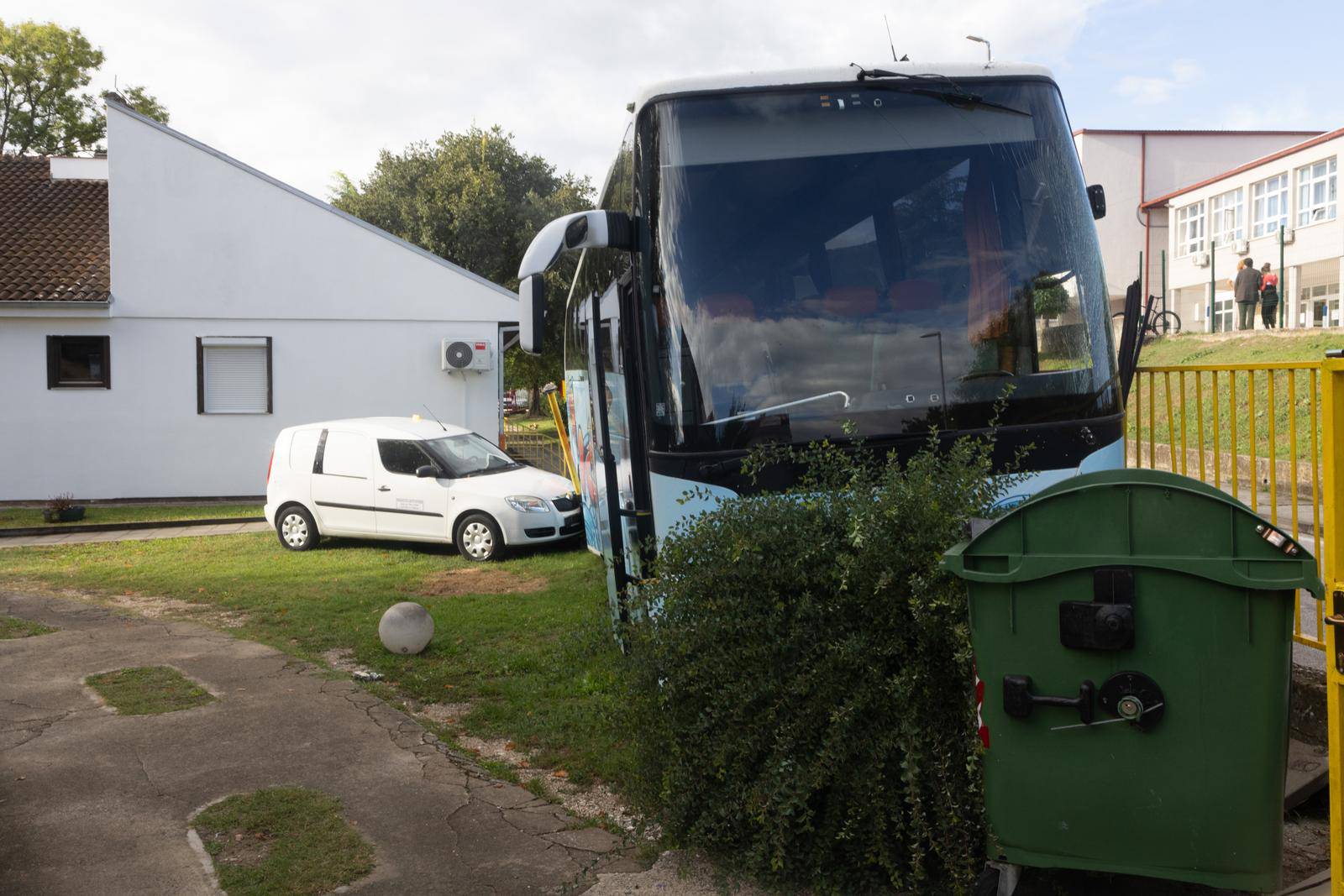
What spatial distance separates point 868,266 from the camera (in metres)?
5.14

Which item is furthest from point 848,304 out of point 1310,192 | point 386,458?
point 1310,192

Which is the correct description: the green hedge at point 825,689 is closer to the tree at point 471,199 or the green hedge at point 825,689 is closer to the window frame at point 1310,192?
the tree at point 471,199

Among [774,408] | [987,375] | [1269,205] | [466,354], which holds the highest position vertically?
[1269,205]

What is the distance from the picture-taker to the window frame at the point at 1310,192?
3278 centimetres

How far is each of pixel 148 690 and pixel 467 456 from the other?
23.6ft

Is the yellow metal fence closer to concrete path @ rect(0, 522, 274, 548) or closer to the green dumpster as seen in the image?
the green dumpster

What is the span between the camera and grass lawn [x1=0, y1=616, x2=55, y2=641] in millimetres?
8766

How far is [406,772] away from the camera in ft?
17.4

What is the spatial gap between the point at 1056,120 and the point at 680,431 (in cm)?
244

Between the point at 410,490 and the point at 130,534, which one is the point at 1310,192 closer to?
the point at 410,490

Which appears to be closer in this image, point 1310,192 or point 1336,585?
point 1336,585

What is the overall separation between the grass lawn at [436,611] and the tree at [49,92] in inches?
1216

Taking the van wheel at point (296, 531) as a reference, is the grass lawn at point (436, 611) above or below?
below

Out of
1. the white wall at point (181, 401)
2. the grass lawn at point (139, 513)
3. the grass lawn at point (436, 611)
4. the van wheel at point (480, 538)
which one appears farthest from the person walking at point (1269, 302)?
the grass lawn at point (139, 513)
